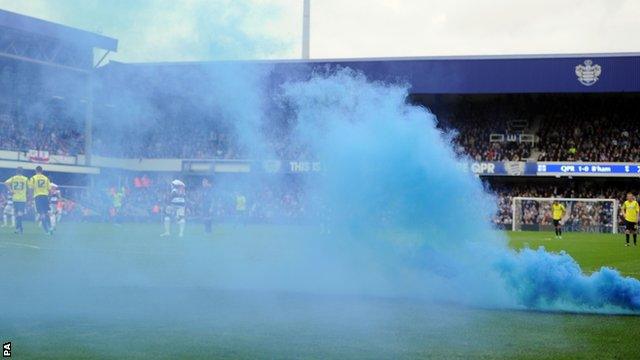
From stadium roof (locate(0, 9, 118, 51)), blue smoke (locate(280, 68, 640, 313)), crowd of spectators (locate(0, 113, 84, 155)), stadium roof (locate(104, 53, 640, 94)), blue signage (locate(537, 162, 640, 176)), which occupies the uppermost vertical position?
stadium roof (locate(104, 53, 640, 94))

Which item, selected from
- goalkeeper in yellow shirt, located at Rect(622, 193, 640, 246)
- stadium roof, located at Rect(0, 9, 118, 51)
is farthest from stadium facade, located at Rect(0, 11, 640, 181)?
goalkeeper in yellow shirt, located at Rect(622, 193, 640, 246)

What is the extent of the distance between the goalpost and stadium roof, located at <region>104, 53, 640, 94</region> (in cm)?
684

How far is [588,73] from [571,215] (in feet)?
28.3

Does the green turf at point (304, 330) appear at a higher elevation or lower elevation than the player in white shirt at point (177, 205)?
lower

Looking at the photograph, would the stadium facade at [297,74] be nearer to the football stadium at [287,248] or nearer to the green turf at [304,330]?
the football stadium at [287,248]

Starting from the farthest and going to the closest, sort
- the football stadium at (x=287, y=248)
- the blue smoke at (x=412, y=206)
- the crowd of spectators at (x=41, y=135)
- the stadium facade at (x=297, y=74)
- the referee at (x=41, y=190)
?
the referee at (x=41, y=190) → the crowd of spectators at (x=41, y=135) → the stadium facade at (x=297, y=74) → the blue smoke at (x=412, y=206) → the football stadium at (x=287, y=248)

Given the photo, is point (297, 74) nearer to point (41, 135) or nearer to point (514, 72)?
point (41, 135)

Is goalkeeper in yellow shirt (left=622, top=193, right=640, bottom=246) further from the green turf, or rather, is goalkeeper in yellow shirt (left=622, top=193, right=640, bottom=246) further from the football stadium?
the green turf

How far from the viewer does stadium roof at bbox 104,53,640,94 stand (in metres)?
51.6

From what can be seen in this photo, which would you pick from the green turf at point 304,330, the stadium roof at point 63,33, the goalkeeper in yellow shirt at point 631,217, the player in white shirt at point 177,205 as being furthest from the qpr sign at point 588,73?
the stadium roof at point 63,33

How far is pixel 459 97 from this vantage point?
56.8m

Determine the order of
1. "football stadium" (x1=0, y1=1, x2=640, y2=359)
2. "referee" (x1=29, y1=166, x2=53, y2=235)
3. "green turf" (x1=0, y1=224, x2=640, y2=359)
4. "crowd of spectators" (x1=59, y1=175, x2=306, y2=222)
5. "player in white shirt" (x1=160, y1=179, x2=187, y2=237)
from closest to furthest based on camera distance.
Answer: "green turf" (x1=0, y1=224, x2=640, y2=359)
"football stadium" (x1=0, y1=1, x2=640, y2=359)
"crowd of spectators" (x1=59, y1=175, x2=306, y2=222)
"referee" (x1=29, y1=166, x2=53, y2=235)
"player in white shirt" (x1=160, y1=179, x2=187, y2=237)

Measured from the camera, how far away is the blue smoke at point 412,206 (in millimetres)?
11984

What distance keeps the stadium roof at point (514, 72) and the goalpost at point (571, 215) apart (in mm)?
6838
